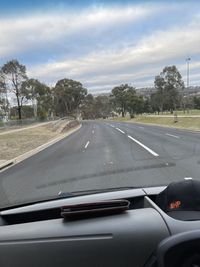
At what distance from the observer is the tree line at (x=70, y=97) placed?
298 ft

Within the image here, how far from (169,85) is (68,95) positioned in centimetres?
3122

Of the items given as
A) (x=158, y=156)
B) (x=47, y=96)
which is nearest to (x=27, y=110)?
(x=47, y=96)

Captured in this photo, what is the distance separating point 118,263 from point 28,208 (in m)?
1.13

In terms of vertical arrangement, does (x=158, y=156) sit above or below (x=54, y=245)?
below

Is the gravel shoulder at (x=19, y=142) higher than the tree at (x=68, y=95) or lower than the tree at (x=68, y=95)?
lower

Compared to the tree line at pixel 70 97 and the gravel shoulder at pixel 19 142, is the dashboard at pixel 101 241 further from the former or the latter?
the tree line at pixel 70 97

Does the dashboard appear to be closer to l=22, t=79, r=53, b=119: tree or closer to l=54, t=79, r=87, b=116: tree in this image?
l=22, t=79, r=53, b=119: tree

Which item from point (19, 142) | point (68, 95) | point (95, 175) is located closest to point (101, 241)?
point (95, 175)

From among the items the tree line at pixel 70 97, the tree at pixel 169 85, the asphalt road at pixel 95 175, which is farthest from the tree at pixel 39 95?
the asphalt road at pixel 95 175

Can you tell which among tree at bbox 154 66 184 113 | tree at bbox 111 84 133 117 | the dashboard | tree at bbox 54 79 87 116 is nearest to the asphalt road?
the dashboard

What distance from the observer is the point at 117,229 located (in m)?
3.15

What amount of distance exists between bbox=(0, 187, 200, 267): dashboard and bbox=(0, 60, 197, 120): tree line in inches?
3328

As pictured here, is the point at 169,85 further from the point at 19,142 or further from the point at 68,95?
the point at 19,142

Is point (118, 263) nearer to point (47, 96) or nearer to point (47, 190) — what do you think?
point (47, 190)
